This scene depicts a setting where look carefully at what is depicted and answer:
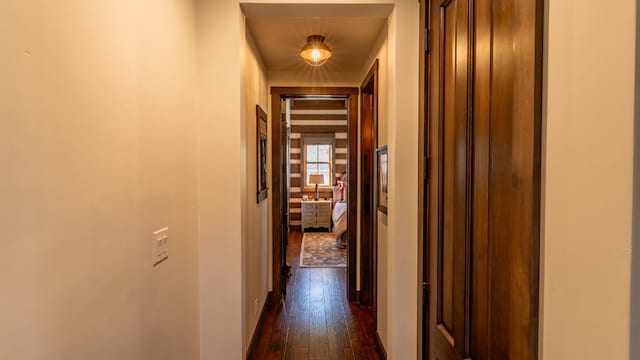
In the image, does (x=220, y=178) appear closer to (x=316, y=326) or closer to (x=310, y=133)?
(x=316, y=326)

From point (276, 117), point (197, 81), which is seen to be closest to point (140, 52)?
point (197, 81)

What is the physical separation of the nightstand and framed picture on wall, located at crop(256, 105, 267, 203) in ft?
16.1

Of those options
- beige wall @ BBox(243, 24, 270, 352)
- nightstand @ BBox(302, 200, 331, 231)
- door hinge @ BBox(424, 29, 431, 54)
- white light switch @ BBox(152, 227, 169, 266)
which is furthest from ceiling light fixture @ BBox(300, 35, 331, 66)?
nightstand @ BBox(302, 200, 331, 231)

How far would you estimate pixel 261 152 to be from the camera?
132 inches

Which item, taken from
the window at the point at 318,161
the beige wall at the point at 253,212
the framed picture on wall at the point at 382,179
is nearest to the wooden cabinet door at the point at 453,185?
the framed picture on wall at the point at 382,179

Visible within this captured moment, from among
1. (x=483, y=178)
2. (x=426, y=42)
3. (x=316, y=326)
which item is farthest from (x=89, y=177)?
(x=316, y=326)

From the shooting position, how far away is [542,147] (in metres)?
→ 0.83

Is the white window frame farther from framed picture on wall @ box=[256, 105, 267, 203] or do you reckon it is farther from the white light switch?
the white light switch

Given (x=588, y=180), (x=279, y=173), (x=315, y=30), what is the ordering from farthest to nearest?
(x=279, y=173) < (x=315, y=30) < (x=588, y=180)

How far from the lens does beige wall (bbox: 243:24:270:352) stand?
265 cm

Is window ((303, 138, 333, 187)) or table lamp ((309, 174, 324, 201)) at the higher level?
window ((303, 138, 333, 187))

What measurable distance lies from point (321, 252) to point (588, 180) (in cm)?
602

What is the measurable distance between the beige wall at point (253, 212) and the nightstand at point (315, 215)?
4.82 metres

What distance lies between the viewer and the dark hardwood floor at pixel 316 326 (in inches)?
121
